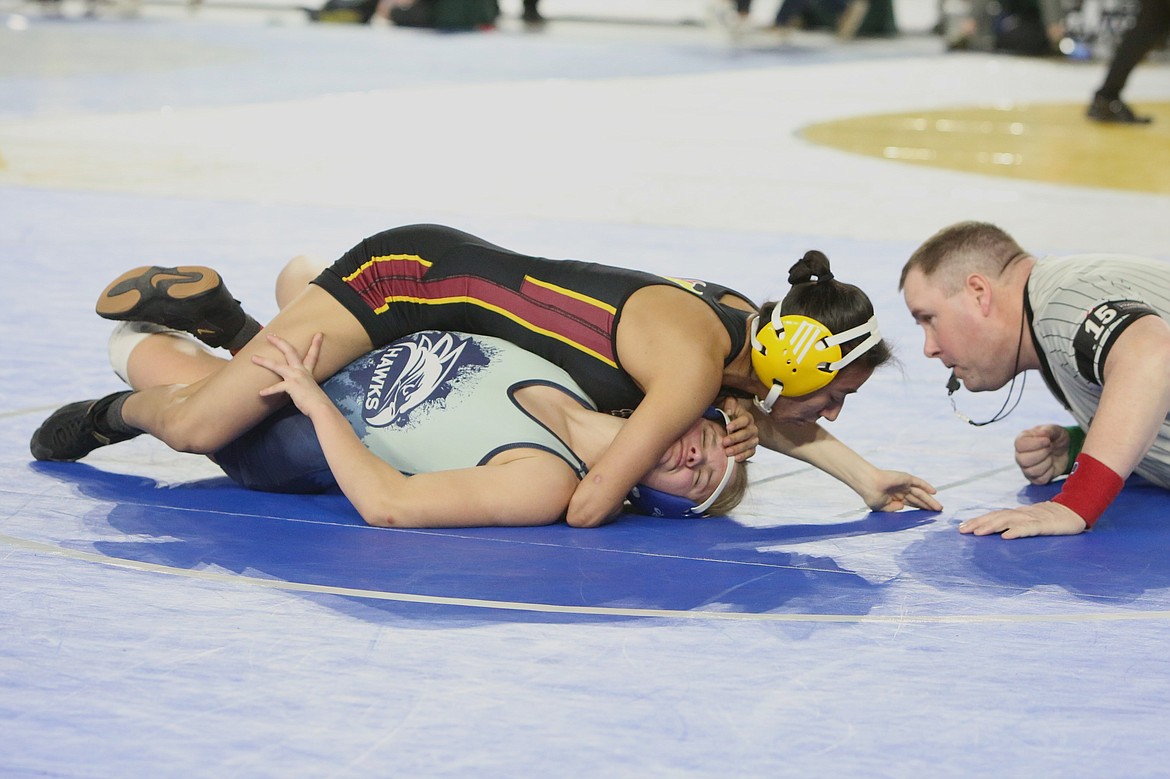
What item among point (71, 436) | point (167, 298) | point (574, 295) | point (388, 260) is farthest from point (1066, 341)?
point (71, 436)

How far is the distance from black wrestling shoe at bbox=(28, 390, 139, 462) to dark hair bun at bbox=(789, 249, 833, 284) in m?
1.81

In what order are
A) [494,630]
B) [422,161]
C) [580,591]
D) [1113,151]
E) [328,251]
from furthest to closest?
[1113,151]
[422,161]
[328,251]
[580,591]
[494,630]

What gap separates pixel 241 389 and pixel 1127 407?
213 cm

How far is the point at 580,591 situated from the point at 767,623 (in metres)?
0.40

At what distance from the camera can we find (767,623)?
3.08 meters

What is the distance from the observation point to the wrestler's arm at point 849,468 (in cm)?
394

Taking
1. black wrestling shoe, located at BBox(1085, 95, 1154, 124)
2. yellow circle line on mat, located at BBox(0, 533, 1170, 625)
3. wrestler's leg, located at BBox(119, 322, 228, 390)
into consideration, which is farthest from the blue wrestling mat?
black wrestling shoe, located at BBox(1085, 95, 1154, 124)

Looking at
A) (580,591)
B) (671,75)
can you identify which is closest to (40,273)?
(580,591)

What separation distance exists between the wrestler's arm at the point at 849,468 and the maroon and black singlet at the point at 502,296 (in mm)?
370

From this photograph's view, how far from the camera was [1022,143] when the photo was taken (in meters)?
12.1

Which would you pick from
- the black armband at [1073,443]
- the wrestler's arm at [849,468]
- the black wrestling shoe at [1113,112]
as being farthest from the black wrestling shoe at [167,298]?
the black wrestling shoe at [1113,112]

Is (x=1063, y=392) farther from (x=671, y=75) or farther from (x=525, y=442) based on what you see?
(x=671, y=75)

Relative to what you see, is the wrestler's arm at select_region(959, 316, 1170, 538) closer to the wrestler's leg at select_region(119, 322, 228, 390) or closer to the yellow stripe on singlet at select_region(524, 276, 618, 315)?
the yellow stripe on singlet at select_region(524, 276, 618, 315)

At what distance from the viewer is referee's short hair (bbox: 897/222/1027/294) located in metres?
3.95
